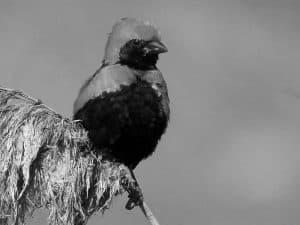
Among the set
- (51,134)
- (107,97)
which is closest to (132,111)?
(107,97)

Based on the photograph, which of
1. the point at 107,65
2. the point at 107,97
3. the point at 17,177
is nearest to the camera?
the point at 17,177

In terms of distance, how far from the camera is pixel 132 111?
6.08 metres

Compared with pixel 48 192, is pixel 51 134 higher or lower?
higher

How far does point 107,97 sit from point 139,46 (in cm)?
76

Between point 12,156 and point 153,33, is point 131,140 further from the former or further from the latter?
point 12,156

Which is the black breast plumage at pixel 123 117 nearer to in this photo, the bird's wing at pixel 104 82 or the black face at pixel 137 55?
the bird's wing at pixel 104 82

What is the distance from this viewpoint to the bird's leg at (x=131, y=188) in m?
5.46

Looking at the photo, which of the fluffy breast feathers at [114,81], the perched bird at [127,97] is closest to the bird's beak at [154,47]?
the perched bird at [127,97]

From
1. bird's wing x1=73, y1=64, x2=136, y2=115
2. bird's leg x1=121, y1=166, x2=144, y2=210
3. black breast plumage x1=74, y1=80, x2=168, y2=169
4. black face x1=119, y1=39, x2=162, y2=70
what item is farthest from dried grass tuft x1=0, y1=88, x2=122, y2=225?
black face x1=119, y1=39, x2=162, y2=70

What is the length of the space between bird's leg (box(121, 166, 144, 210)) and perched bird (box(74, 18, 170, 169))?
469 mm

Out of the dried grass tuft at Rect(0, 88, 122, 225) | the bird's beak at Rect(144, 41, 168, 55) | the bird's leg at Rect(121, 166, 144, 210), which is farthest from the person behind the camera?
the bird's beak at Rect(144, 41, 168, 55)

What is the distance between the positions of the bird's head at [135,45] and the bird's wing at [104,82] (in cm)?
17

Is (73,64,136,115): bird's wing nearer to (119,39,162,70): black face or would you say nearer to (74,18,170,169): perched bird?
(74,18,170,169): perched bird

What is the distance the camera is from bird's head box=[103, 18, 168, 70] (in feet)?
21.3
